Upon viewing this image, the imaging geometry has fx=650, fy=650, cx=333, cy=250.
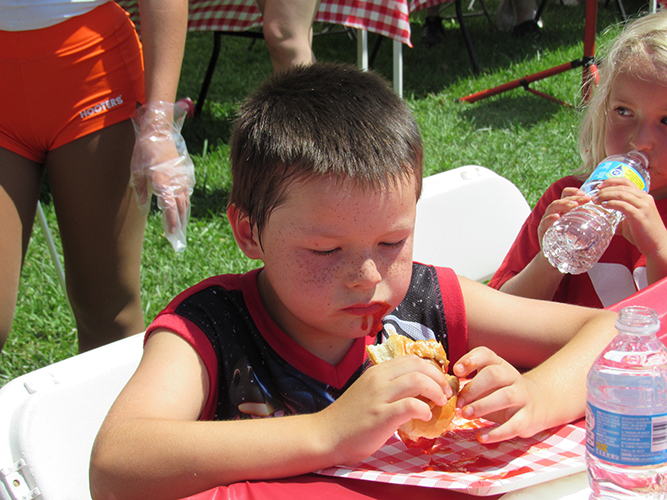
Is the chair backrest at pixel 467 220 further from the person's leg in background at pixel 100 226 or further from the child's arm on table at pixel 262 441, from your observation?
the child's arm on table at pixel 262 441

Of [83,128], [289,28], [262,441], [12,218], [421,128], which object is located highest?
[289,28]

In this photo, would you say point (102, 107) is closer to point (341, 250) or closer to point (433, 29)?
point (341, 250)

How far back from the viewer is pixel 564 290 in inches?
70.3

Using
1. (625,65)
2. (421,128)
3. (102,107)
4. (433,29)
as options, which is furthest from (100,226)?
(433,29)

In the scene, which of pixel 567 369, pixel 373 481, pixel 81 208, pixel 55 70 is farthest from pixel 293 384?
pixel 55 70

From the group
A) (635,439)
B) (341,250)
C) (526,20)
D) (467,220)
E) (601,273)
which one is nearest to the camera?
(635,439)

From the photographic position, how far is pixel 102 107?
5.86 feet

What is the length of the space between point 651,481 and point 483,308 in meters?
0.56

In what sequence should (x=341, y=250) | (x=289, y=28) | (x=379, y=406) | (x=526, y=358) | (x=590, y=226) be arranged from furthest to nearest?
(x=289, y=28) → (x=590, y=226) → (x=526, y=358) → (x=341, y=250) → (x=379, y=406)

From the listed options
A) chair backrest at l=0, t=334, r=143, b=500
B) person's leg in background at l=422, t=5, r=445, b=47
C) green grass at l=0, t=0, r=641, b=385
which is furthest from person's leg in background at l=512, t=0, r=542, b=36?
chair backrest at l=0, t=334, r=143, b=500

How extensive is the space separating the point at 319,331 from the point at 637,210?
0.75m

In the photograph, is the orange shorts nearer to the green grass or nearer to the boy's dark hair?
the green grass

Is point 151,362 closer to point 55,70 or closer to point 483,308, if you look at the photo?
point 483,308

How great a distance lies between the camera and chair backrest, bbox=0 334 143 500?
1.15 meters
